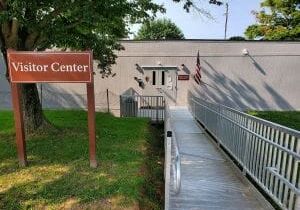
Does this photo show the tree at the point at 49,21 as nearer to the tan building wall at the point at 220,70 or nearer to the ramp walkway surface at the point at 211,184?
the ramp walkway surface at the point at 211,184

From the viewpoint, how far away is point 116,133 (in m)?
8.57

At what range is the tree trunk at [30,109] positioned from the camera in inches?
300

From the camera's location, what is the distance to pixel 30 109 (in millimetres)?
7699

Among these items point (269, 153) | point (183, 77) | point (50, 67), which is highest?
point (50, 67)

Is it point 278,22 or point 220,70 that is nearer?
point 220,70

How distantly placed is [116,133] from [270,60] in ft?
37.3

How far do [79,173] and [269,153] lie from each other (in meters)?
3.07

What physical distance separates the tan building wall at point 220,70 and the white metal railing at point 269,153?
10400 millimetres

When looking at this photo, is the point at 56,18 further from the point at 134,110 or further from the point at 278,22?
the point at 278,22

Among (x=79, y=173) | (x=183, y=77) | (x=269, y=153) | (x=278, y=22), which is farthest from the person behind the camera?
(x=278, y=22)

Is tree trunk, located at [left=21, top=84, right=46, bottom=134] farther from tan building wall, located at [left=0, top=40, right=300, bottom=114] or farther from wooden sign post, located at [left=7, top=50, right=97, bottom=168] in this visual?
tan building wall, located at [left=0, top=40, right=300, bottom=114]

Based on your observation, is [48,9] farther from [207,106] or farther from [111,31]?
[207,106]

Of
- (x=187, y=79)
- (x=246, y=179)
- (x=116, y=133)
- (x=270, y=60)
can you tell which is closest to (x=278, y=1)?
(x=270, y=60)

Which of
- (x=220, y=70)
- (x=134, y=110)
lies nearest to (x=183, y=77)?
(x=220, y=70)
